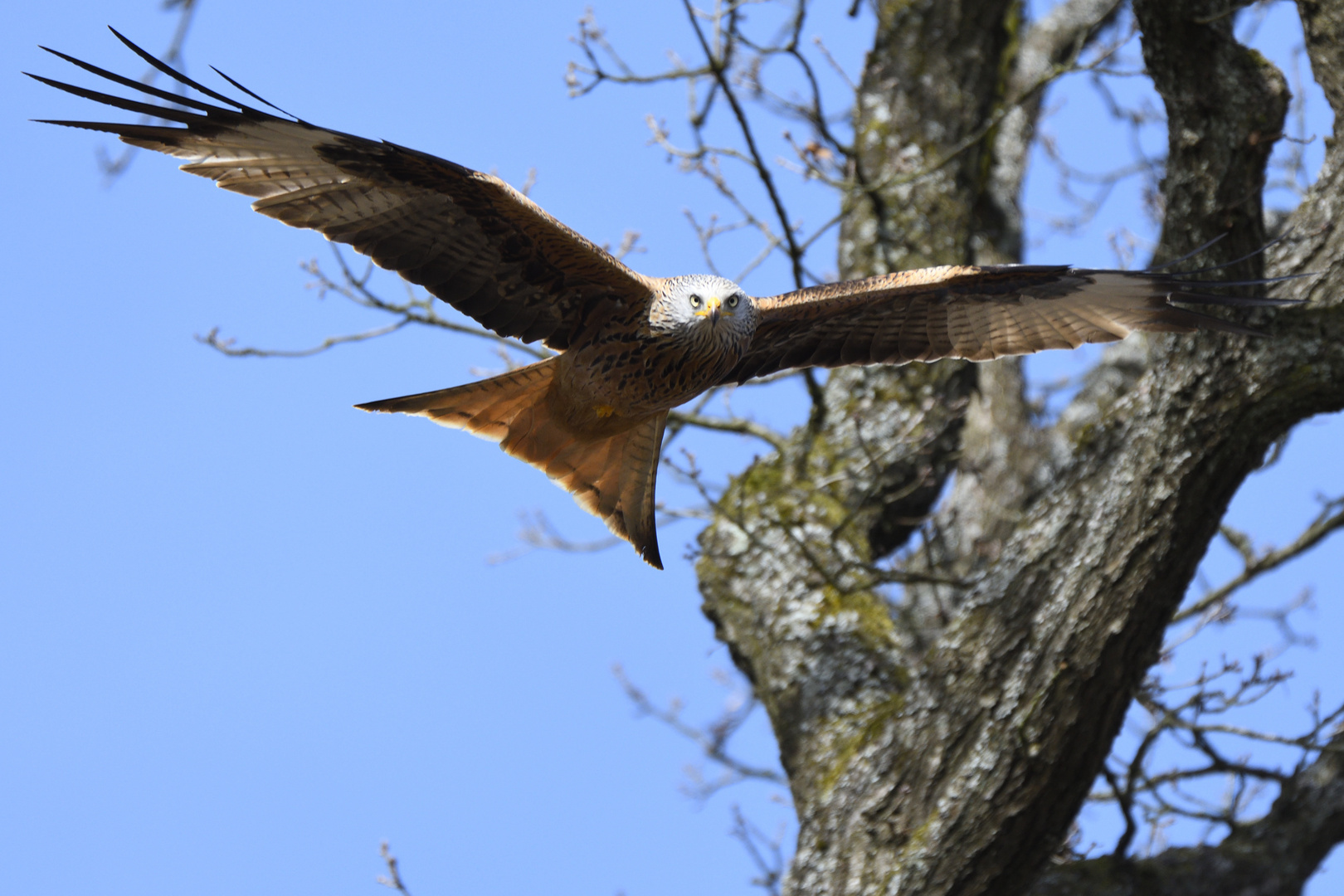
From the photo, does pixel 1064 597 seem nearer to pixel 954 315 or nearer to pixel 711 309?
pixel 954 315

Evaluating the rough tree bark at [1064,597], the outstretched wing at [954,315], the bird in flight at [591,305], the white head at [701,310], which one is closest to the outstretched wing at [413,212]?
the bird in flight at [591,305]

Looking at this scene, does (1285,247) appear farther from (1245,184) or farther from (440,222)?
(440,222)

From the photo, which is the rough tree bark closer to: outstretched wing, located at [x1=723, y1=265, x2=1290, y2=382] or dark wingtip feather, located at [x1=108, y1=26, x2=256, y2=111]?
outstretched wing, located at [x1=723, y1=265, x2=1290, y2=382]

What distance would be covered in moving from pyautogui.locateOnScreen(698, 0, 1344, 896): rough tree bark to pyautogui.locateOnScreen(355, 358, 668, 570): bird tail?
62 cm

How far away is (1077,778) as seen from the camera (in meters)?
4.52

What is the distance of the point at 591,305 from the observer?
4.67 meters

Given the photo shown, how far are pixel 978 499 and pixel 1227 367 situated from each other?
12.6ft

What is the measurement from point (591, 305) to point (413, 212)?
0.74m

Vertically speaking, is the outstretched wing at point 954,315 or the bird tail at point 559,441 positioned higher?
the outstretched wing at point 954,315

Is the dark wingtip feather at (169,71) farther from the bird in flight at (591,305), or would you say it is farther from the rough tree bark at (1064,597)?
the rough tree bark at (1064,597)

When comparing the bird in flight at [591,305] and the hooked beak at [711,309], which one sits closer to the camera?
A: the bird in flight at [591,305]

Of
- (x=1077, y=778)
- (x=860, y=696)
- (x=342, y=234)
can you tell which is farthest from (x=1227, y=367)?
(x=342, y=234)

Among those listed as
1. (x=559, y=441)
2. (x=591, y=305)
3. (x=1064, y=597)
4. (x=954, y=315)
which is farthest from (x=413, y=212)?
(x=1064, y=597)

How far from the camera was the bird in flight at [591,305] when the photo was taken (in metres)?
4.08
